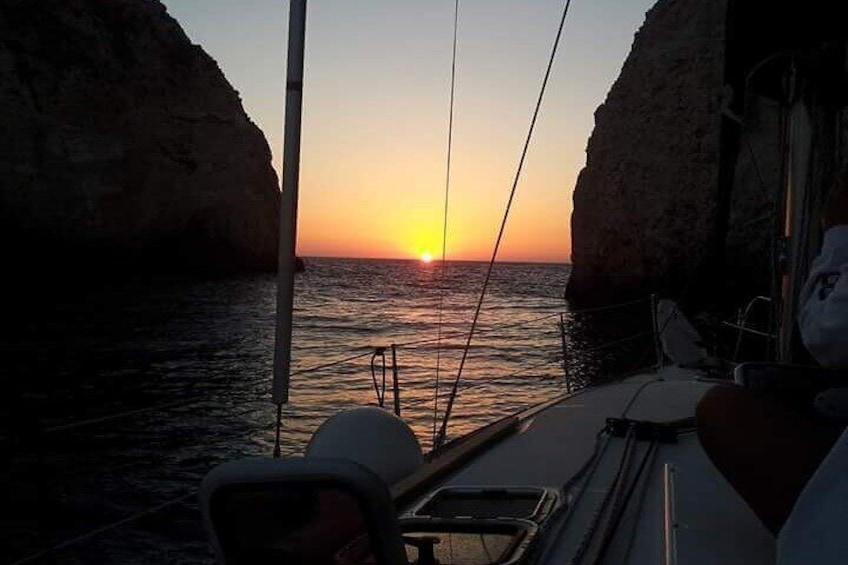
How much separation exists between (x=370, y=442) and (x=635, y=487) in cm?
97

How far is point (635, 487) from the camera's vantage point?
2.79 m

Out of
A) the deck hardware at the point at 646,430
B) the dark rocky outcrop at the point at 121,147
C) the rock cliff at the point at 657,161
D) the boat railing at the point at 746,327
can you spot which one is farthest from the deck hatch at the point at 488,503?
the dark rocky outcrop at the point at 121,147

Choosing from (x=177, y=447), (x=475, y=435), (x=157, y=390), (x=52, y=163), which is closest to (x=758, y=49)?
(x=475, y=435)

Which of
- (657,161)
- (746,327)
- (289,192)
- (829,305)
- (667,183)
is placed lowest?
(746,327)

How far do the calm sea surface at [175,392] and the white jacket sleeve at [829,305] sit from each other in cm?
198

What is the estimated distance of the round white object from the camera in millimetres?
2891

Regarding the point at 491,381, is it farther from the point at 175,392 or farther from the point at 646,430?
the point at 646,430

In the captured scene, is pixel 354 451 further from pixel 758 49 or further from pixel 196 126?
pixel 196 126

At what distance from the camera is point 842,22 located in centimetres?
337

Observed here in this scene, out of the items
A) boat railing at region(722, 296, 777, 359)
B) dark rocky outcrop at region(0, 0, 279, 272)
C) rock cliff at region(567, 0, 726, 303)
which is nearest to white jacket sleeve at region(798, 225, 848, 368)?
boat railing at region(722, 296, 777, 359)

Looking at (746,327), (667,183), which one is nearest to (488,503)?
(746,327)

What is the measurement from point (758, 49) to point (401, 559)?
344 cm

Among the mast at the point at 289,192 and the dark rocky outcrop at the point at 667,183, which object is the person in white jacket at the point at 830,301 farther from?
the dark rocky outcrop at the point at 667,183

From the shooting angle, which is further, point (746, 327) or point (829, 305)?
point (746, 327)
